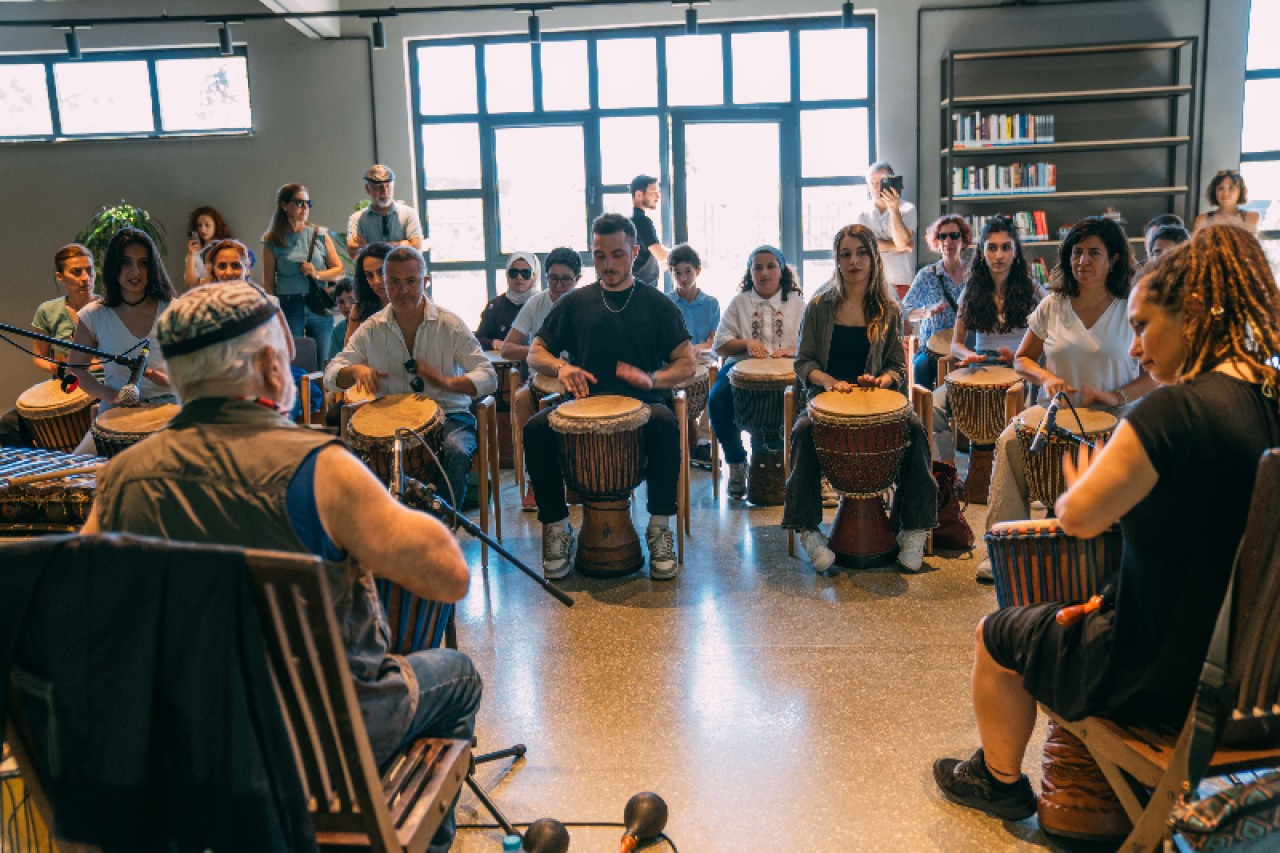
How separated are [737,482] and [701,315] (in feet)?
3.95

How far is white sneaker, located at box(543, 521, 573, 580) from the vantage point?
4.37 metres

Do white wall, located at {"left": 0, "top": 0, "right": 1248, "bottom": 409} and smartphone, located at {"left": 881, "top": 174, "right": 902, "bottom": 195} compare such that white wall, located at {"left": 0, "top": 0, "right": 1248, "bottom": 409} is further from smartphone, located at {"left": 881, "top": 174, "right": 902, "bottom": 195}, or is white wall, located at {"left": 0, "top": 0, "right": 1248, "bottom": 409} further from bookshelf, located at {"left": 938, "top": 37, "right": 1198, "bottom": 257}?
smartphone, located at {"left": 881, "top": 174, "right": 902, "bottom": 195}

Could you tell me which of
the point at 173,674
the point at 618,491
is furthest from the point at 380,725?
the point at 618,491

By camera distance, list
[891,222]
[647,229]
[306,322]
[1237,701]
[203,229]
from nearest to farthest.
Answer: [1237,701], [647,229], [306,322], [891,222], [203,229]

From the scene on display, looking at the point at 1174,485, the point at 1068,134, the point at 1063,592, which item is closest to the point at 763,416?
the point at 1063,592

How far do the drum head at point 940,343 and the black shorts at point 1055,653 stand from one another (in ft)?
11.6

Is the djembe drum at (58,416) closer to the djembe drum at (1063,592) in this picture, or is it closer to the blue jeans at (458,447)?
the blue jeans at (458,447)

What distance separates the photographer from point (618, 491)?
170 inches

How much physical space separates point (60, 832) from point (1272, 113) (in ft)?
32.4

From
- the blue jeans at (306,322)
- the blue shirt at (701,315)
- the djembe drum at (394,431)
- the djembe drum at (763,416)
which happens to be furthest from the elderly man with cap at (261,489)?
the blue jeans at (306,322)

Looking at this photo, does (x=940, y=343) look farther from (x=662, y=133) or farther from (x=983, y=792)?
(x=662, y=133)

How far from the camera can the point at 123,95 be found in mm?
9531

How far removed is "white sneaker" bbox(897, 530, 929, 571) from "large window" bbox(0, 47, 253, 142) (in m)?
7.31

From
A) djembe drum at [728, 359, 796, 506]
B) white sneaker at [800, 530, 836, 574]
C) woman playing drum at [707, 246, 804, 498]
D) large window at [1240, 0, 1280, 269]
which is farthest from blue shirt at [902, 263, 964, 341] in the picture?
→ large window at [1240, 0, 1280, 269]
